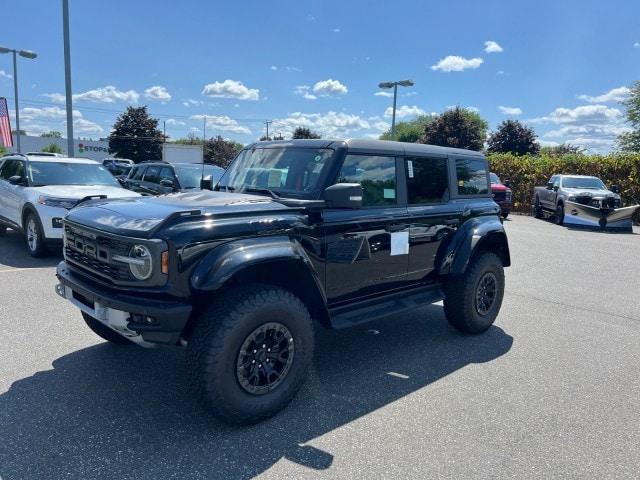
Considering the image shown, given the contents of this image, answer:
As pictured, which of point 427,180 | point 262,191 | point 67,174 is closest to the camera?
Result: point 262,191

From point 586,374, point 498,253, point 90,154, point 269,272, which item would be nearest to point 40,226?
point 269,272

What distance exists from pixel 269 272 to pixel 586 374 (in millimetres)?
2898

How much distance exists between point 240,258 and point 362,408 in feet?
4.60

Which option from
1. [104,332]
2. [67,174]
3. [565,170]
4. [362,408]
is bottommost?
[362,408]

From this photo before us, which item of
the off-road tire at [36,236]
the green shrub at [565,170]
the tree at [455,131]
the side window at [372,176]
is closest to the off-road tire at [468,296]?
the side window at [372,176]

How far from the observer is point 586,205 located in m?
15.7

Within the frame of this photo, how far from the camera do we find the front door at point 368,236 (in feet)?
12.4

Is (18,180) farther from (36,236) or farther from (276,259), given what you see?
(276,259)

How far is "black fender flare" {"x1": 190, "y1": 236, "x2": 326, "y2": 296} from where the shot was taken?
2.95 m

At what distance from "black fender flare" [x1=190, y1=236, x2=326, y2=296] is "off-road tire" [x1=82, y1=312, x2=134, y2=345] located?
1630mm

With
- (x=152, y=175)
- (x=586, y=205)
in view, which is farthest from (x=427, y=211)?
(x=586, y=205)

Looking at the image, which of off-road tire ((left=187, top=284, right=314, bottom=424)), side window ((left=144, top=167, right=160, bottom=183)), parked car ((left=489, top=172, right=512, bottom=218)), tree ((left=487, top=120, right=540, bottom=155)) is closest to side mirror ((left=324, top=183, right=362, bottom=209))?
off-road tire ((left=187, top=284, right=314, bottom=424))

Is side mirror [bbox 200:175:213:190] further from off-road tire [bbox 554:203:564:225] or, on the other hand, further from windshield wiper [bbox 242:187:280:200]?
off-road tire [bbox 554:203:564:225]

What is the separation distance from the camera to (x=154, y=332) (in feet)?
9.58
